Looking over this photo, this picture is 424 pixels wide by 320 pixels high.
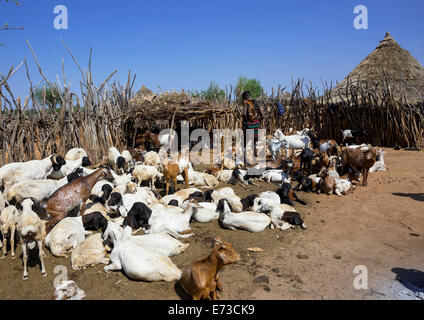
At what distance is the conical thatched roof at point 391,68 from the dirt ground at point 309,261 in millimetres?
12237

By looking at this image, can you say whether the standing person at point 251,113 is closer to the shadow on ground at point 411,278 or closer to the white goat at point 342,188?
the white goat at point 342,188

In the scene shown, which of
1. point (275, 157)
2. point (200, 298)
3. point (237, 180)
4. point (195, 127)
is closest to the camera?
point (200, 298)

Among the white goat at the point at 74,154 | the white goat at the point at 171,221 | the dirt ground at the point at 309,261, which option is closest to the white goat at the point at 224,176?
the dirt ground at the point at 309,261

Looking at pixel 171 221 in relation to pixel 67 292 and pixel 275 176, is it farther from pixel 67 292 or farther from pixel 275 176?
pixel 275 176

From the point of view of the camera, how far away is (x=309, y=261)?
404 centimetres

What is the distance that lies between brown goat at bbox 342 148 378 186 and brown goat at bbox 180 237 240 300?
19.4 feet

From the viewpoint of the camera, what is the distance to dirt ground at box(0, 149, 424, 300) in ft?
11.1

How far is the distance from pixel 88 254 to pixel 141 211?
3.99ft

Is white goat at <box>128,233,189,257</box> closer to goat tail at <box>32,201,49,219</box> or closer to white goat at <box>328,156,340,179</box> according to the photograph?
goat tail at <box>32,201,49,219</box>

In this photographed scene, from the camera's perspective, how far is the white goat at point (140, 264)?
11.6ft

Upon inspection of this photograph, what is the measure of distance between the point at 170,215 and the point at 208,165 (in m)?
5.96

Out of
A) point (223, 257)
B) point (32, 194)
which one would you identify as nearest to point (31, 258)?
point (32, 194)

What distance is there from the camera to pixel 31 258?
4469mm
